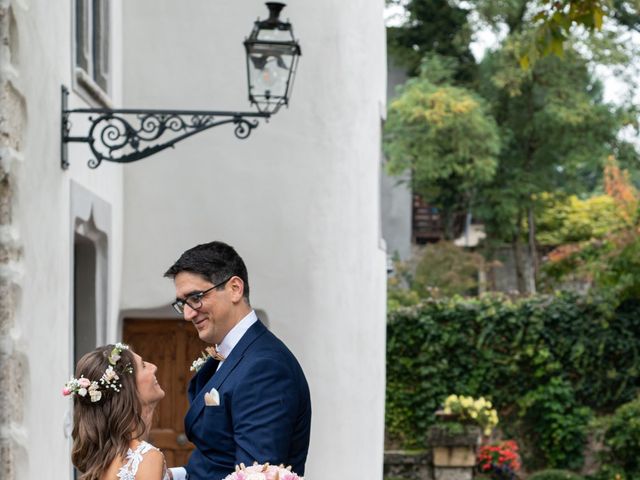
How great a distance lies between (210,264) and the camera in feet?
15.6

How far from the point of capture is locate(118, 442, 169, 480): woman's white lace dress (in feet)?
16.2

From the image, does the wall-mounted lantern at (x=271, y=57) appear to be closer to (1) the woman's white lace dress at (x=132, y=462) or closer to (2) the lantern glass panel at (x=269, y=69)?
(2) the lantern glass panel at (x=269, y=69)

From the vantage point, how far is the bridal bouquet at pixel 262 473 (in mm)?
4438

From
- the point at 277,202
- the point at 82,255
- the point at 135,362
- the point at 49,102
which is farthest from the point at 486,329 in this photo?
the point at 135,362

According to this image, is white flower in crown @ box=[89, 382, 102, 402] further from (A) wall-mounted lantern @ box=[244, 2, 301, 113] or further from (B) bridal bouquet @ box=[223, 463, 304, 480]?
(A) wall-mounted lantern @ box=[244, 2, 301, 113]

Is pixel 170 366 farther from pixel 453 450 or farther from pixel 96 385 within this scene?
pixel 453 450

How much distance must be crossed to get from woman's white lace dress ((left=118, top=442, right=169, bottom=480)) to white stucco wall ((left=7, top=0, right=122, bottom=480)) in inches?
79.3

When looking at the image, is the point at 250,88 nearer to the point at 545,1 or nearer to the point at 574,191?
the point at 545,1

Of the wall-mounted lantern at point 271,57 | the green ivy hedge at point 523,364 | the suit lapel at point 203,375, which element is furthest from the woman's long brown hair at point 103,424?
the green ivy hedge at point 523,364

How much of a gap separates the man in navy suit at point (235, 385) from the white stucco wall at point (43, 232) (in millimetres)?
2312

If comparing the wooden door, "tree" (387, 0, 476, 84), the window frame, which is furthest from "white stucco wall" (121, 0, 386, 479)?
"tree" (387, 0, 476, 84)

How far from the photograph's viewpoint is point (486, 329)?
20234 millimetres

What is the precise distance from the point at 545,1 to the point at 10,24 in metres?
4.47

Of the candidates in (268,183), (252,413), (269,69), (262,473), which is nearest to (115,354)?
(252,413)
